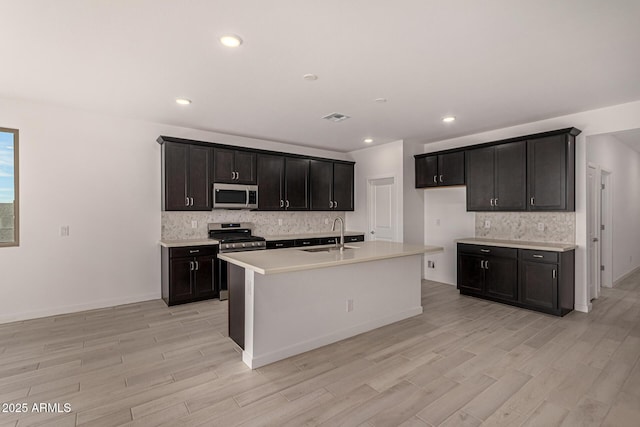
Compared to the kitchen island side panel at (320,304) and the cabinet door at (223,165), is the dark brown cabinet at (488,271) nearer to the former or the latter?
the kitchen island side panel at (320,304)

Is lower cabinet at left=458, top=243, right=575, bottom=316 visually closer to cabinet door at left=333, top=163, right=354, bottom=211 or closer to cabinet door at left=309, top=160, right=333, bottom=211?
cabinet door at left=333, top=163, right=354, bottom=211

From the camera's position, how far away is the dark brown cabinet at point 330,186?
622 centimetres

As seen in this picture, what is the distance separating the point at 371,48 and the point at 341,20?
0.45 meters

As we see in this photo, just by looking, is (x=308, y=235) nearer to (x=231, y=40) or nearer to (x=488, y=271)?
(x=488, y=271)

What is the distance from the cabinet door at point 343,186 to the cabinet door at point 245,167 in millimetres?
1798

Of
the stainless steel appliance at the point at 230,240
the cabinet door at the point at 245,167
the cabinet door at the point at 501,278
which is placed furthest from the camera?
the cabinet door at the point at 245,167

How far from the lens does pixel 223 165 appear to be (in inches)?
200

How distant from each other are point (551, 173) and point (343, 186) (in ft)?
11.5

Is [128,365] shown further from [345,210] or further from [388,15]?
[345,210]

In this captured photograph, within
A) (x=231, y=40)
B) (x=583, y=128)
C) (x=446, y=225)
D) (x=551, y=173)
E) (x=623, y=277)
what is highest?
(x=231, y=40)

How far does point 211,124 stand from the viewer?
4.80 meters

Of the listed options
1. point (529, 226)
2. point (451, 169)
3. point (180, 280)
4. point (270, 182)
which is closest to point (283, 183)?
point (270, 182)

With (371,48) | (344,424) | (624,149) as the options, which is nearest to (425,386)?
(344,424)

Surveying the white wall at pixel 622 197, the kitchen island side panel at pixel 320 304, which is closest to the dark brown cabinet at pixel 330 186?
the kitchen island side panel at pixel 320 304
